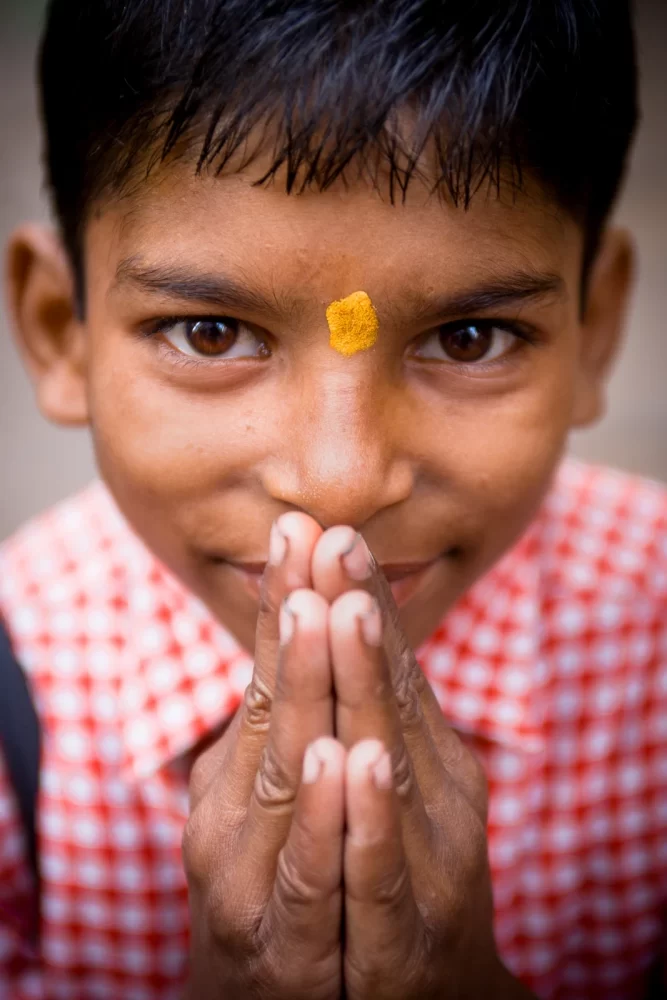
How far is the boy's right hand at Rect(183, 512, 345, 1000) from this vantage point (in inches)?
31.3

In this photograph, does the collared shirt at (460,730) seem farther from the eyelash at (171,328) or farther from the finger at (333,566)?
the finger at (333,566)

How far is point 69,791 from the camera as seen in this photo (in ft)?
4.39

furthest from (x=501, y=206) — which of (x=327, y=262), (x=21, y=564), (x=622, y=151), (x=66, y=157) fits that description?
(x=21, y=564)

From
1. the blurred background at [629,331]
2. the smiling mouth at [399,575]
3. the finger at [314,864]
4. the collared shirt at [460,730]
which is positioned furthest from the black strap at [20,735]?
the blurred background at [629,331]

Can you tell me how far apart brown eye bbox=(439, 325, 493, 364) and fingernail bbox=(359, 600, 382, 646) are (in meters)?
0.36

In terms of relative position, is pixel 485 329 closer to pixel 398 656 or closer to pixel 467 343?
pixel 467 343

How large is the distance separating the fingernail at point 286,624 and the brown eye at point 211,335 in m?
0.33

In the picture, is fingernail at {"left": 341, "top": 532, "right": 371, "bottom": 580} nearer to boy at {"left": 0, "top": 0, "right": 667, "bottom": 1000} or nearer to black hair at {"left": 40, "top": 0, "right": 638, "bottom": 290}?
boy at {"left": 0, "top": 0, "right": 667, "bottom": 1000}

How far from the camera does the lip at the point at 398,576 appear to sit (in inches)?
40.9

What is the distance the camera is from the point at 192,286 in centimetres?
95

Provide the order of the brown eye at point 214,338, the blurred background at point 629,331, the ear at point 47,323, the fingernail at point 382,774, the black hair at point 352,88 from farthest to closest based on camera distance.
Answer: the blurred background at point 629,331 < the ear at point 47,323 < the brown eye at point 214,338 < the black hair at point 352,88 < the fingernail at point 382,774

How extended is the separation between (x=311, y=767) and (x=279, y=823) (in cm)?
10

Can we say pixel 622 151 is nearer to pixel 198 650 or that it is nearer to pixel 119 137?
pixel 119 137

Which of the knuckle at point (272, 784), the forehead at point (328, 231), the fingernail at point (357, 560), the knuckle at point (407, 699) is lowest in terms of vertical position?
the knuckle at point (272, 784)
